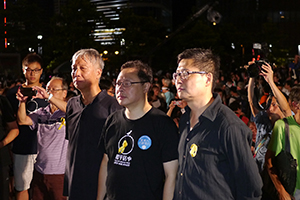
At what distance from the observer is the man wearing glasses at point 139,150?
3.49m

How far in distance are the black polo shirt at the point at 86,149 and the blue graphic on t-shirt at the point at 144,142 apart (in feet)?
2.21

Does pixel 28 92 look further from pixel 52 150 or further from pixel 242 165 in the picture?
pixel 242 165

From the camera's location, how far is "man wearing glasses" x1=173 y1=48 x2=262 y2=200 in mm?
2953

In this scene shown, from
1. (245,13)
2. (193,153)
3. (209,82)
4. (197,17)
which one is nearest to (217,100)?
(209,82)

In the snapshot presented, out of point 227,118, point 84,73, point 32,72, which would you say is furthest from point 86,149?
point 32,72

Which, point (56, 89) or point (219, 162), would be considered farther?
point (56, 89)

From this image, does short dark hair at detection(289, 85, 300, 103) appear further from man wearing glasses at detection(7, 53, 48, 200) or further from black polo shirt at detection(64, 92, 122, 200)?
man wearing glasses at detection(7, 53, 48, 200)

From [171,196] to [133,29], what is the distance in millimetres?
44870

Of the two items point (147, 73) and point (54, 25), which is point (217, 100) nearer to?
point (147, 73)

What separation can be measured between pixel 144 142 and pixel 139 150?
82 mm

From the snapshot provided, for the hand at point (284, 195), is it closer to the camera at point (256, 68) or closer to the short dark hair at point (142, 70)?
the camera at point (256, 68)

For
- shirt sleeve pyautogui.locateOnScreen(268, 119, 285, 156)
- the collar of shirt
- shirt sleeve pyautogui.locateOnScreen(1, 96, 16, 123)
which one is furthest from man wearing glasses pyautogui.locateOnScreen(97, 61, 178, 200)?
shirt sleeve pyautogui.locateOnScreen(1, 96, 16, 123)

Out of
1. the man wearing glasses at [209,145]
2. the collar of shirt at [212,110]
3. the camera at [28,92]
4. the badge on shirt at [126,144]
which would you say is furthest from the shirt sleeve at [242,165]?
the camera at [28,92]

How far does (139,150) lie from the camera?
11.6 ft
